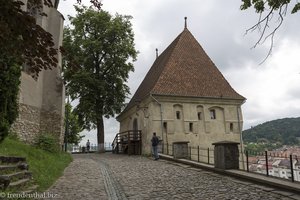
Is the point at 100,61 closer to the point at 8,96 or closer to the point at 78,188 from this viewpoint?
the point at 8,96

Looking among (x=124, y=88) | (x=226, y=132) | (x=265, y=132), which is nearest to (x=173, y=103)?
(x=226, y=132)

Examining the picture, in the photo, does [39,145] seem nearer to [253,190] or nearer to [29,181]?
[29,181]

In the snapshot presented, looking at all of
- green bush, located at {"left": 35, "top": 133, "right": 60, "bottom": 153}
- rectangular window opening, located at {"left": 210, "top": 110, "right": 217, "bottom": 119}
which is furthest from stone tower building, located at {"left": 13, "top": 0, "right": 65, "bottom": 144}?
rectangular window opening, located at {"left": 210, "top": 110, "right": 217, "bottom": 119}

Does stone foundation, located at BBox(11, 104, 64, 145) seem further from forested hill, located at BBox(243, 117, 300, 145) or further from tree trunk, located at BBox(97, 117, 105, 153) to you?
forested hill, located at BBox(243, 117, 300, 145)

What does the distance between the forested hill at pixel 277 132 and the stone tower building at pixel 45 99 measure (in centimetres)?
2304

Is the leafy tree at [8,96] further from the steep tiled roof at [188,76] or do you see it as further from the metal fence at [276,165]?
the steep tiled roof at [188,76]

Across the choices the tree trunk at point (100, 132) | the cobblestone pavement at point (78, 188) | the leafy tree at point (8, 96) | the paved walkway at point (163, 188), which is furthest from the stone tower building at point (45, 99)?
the tree trunk at point (100, 132)

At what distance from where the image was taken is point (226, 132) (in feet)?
85.6

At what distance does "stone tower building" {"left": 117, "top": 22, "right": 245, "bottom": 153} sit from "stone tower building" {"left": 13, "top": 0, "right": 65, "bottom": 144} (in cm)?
673

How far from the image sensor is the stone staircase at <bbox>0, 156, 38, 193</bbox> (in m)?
7.36

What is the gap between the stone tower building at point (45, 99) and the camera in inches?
705

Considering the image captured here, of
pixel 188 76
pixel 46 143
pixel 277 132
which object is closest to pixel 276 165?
pixel 46 143

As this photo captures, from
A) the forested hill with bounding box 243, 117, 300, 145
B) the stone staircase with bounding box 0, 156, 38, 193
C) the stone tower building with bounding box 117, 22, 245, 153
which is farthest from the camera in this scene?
the forested hill with bounding box 243, 117, 300, 145

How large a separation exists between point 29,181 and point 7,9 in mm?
6043
